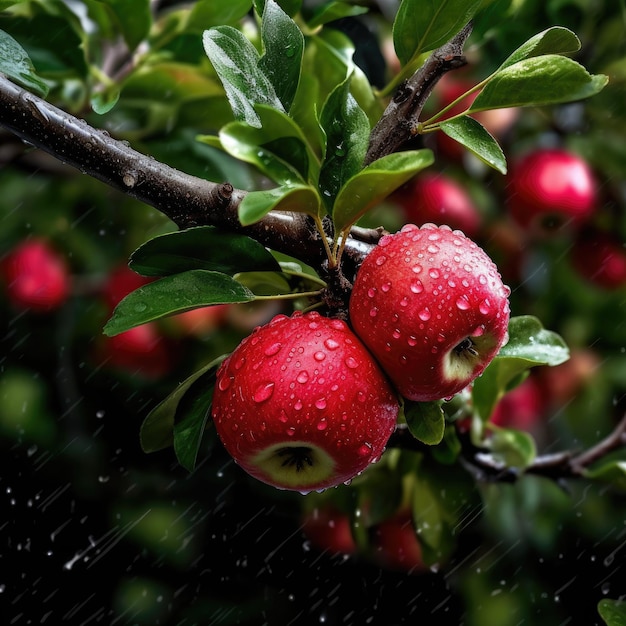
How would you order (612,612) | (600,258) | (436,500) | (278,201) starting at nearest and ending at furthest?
(278,201) < (612,612) < (436,500) < (600,258)

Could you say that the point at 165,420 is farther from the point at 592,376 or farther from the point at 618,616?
the point at 592,376

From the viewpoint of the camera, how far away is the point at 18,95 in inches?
22.8

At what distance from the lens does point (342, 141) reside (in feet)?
1.92

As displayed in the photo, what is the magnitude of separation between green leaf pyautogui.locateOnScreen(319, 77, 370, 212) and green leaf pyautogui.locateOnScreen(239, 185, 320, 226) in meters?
0.04

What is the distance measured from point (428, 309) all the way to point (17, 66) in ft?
1.29

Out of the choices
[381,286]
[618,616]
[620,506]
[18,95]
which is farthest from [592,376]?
[18,95]

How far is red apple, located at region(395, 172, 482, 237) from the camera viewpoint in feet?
4.40

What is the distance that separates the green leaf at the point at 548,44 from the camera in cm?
58

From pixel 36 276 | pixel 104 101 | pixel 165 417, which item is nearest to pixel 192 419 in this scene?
pixel 165 417

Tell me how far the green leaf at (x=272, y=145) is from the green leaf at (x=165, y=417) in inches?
7.6

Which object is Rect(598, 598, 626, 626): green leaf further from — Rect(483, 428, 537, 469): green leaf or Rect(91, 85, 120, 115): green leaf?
Rect(91, 85, 120, 115): green leaf

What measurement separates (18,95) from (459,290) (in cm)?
35

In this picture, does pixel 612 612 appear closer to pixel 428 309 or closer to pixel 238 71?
pixel 428 309

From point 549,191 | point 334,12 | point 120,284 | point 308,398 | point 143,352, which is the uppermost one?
point 334,12
